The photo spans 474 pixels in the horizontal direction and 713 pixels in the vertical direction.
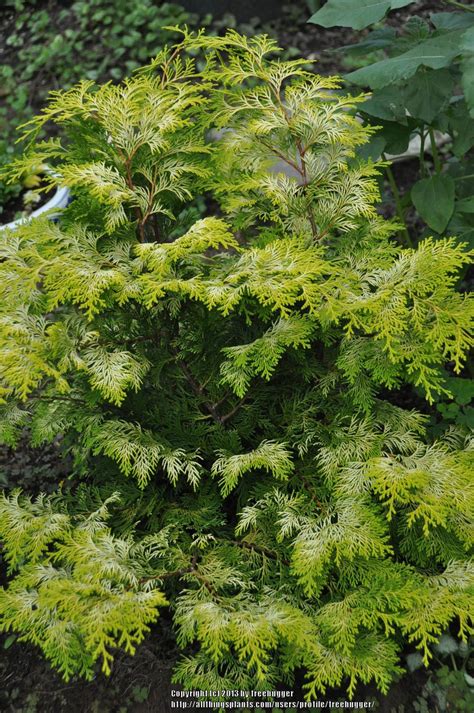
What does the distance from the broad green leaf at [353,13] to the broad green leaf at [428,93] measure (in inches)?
10.9

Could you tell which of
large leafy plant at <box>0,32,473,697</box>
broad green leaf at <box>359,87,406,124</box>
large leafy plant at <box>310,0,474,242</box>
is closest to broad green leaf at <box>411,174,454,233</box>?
large leafy plant at <box>310,0,474,242</box>

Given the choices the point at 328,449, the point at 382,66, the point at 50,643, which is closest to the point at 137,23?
the point at 382,66

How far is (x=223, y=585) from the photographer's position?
210 cm

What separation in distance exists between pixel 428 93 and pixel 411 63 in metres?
0.31

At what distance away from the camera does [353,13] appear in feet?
8.07

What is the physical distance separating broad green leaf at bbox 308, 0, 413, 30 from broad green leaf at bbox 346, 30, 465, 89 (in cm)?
21

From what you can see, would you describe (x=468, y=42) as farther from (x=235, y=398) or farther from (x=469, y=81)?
(x=235, y=398)

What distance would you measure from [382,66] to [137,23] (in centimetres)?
377

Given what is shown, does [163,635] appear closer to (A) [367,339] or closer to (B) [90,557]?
(B) [90,557]

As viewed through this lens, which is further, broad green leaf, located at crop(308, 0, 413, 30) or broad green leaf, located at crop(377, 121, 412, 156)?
broad green leaf, located at crop(377, 121, 412, 156)

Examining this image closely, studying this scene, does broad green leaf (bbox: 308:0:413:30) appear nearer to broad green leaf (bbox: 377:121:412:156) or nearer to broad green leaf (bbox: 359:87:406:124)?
broad green leaf (bbox: 359:87:406:124)

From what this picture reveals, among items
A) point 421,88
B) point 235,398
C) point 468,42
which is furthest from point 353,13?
point 235,398

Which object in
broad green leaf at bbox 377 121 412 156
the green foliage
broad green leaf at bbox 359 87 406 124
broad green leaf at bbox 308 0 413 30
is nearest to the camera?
broad green leaf at bbox 308 0 413 30

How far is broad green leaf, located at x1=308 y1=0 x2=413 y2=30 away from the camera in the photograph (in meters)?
2.40
